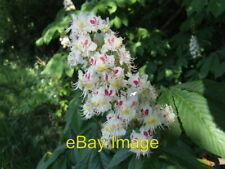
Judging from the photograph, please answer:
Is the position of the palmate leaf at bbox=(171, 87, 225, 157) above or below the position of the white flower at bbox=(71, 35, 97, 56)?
below

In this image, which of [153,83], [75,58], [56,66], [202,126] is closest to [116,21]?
[56,66]

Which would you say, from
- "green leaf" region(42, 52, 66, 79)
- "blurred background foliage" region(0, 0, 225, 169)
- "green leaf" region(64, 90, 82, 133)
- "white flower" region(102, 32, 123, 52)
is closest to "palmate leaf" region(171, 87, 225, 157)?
"blurred background foliage" region(0, 0, 225, 169)

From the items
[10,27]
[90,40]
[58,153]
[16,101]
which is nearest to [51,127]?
[16,101]

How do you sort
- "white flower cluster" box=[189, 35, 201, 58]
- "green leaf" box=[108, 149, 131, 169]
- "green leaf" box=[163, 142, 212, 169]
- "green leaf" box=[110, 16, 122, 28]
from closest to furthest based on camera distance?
1. "green leaf" box=[163, 142, 212, 169]
2. "green leaf" box=[108, 149, 131, 169]
3. "green leaf" box=[110, 16, 122, 28]
4. "white flower cluster" box=[189, 35, 201, 58]

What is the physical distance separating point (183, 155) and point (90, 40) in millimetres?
388

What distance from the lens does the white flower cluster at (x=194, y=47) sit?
302cm

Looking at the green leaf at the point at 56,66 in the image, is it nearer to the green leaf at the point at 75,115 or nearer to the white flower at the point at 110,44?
the green leaf at the point at 75,115

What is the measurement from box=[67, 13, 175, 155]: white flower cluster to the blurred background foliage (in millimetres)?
48

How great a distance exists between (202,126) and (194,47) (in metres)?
2.35

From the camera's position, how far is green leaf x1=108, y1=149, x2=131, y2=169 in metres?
0.86

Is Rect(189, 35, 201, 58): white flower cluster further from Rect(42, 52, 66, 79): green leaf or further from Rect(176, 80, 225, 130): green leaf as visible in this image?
Rect(176, 80, 225, 130): green leaf

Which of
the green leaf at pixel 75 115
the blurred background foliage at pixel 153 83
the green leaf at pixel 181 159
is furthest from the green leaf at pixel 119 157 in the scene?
the green leaf at pixel 75 115

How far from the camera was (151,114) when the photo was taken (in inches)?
33.9

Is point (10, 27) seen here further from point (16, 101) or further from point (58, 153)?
point (58, 153)
